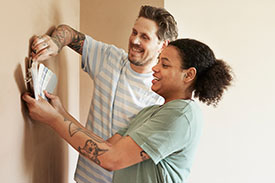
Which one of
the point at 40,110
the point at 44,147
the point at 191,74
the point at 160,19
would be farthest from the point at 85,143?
the point at 160,19

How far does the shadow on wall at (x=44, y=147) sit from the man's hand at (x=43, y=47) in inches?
1.2

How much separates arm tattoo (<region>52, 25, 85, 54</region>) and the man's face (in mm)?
251

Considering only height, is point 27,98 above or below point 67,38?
below

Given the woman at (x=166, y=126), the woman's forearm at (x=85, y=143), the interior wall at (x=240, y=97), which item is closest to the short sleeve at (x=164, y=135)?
the woman at (x=166, y=126)

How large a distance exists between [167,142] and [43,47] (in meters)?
0.63

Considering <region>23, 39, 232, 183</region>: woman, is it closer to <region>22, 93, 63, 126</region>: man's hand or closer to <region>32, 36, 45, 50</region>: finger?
<region>22, 93, 63, 126</region>: man's hand

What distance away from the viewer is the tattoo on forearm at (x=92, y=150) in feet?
4.38

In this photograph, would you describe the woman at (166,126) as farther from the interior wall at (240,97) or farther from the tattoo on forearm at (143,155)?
the interior wall at (240,97)

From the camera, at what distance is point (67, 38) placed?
1.72 meters

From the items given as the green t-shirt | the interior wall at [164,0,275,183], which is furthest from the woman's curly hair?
the interior wall at [164,0,275,183]

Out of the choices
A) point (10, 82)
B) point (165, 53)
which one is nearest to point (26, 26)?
point (10, 82)

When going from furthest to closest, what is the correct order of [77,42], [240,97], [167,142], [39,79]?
1. [240,97]
2. [77,42]
3. [39,79]
4. [167,142]

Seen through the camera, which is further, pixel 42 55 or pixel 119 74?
pixel 119 74

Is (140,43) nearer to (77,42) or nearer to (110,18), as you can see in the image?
(77,42)
